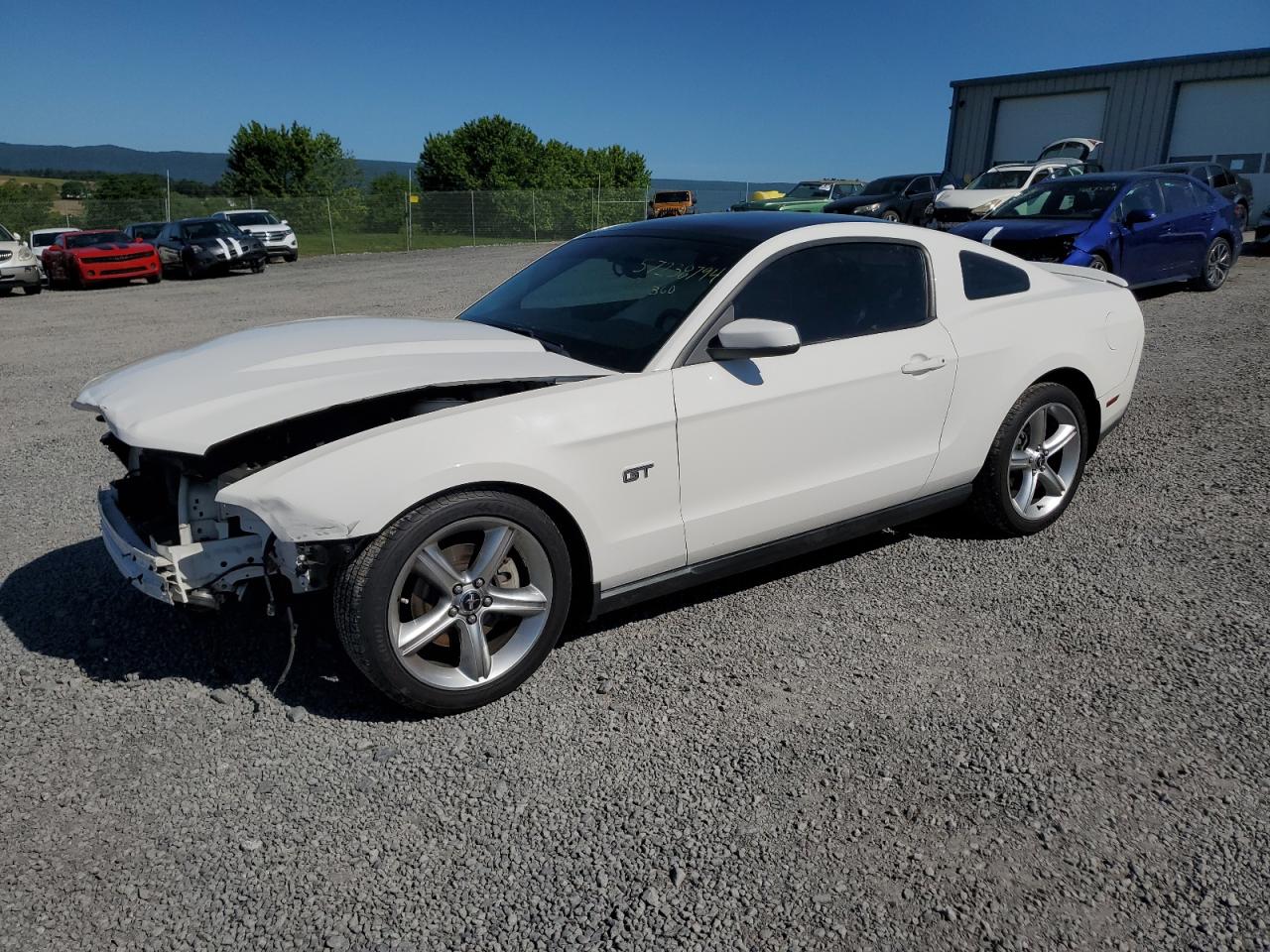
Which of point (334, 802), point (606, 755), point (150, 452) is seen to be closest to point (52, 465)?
point (150, 452)

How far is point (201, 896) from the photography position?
7.98ft

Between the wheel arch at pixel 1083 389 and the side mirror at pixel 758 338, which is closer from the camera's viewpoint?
the side mirror at pixel 758 338

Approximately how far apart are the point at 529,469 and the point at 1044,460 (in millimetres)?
2796

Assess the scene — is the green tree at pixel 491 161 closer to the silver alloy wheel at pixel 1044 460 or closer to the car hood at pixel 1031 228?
the car hood at pixel 1031 228

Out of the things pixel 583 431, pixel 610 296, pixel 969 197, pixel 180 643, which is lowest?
pixel 180 643

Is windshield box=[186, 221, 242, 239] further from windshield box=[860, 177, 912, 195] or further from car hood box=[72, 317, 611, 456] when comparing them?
car hood box=[72, 317, 611, 456]

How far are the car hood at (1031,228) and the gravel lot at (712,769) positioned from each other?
683cm

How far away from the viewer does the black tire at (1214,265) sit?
12.5 meters

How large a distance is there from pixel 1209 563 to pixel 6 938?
4647mm

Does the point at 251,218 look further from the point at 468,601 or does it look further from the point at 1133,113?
the point at 468,601

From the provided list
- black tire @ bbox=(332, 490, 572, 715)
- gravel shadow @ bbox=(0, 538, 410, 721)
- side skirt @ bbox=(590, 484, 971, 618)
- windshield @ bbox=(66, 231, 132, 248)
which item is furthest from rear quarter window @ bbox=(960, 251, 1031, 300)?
windshield @ bbox=(66, 231, 132, 248)

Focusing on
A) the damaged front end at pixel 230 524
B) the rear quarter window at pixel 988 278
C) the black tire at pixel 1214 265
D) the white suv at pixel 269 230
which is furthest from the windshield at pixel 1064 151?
the damaged front end at pixel 230 524

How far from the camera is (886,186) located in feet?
81.5

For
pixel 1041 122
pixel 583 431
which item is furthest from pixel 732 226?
pixel 1041 122
